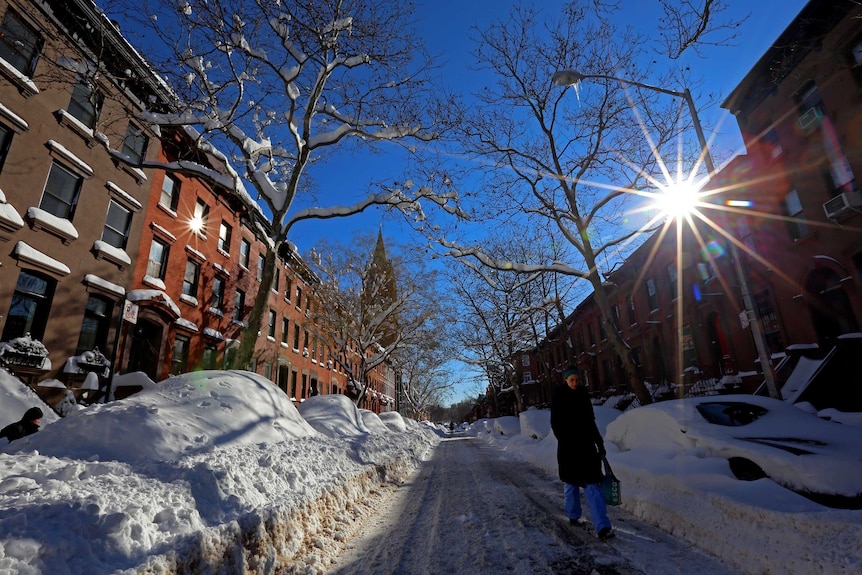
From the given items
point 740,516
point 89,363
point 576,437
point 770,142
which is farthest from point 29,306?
point 770,142

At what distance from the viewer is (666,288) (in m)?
21.2

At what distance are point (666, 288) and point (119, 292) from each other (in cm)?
2329

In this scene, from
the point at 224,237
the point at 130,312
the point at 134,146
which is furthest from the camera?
the point at 224,237

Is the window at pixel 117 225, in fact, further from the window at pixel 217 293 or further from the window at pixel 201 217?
the window at pixel 217 293

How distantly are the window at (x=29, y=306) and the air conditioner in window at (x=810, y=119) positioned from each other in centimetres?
2298

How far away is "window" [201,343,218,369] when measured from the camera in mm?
18339

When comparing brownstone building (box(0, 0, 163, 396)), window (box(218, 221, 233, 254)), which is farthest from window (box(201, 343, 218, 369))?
brownstone building (box(0, 0, 163, 396))

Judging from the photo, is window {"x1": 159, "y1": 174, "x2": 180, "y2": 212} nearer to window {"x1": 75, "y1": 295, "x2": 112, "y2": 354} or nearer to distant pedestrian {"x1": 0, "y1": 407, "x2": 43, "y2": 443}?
window {"x1": 75, "y1": 295, "x2": 112, "y2": 354}

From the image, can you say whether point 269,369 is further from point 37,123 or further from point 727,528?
point 727,528

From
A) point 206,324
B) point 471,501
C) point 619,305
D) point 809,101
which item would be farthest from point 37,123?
point 619,305

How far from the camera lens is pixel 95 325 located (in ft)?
41.9

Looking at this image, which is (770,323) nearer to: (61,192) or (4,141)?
(61,192)

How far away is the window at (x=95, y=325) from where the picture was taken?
12.3 meters

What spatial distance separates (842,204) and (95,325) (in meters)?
22.2
